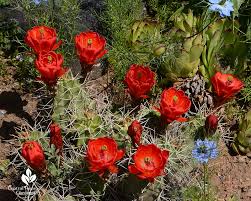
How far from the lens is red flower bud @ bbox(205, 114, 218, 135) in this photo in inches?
89.3

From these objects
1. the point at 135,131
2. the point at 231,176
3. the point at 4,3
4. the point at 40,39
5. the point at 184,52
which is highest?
the point at 40,39

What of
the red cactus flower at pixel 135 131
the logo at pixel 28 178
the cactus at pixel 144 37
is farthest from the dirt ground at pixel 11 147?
the red cactus flower at pixel 135 131

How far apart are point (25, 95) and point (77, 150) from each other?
0.92 m

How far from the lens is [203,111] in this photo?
2.61 meters

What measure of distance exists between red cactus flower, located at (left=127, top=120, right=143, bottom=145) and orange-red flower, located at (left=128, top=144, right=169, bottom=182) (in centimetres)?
12

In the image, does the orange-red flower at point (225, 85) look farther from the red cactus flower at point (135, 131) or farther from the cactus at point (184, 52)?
the cactus at point (184, 52)

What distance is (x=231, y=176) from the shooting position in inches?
115

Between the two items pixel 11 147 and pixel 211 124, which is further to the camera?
pixel 11 147

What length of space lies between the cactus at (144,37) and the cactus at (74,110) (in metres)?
0.82

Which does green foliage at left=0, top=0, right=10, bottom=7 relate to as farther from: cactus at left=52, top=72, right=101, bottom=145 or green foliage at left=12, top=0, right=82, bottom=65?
cactus at left=52, top=72, right=101, bottom=145

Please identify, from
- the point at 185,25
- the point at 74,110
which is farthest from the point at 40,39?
the point at 185,25

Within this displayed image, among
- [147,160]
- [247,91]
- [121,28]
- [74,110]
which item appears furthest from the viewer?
[121,28]

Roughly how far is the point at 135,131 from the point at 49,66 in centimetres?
49

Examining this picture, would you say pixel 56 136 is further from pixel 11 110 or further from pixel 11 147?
pixel 11 110
